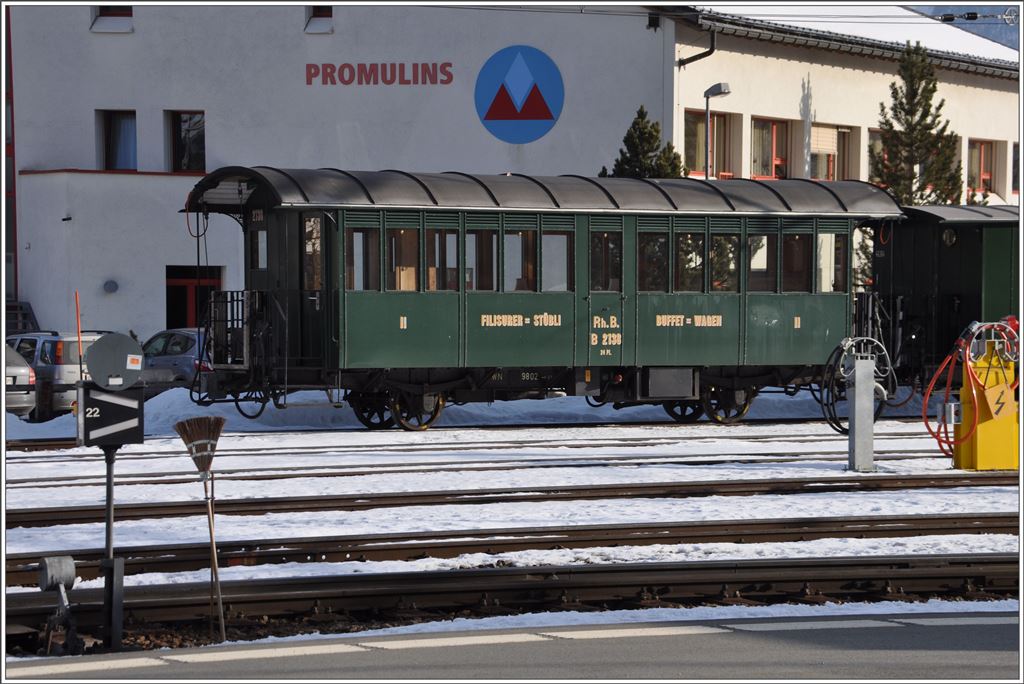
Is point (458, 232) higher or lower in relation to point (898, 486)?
higher

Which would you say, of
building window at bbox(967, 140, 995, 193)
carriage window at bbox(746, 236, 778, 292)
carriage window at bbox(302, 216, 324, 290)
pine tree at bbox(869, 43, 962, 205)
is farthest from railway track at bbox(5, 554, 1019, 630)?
building window at bbox(967, 140, 995, 193)

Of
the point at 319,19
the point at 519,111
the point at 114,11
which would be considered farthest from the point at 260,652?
the point at 114,11

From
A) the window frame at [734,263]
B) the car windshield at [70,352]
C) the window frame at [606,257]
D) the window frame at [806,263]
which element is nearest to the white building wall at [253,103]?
the car windshield at [70,352]

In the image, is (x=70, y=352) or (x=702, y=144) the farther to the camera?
(x=702, y=144)

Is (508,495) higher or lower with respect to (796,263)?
lower

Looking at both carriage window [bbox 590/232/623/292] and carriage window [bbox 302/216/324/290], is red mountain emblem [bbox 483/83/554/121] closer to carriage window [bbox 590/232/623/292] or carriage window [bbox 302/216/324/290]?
carriage window [bbox 590/232/623/292]

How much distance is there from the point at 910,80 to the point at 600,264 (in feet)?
54.3

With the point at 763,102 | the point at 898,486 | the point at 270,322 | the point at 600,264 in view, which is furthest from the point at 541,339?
the point at 763,102

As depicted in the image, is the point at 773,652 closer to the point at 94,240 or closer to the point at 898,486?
the point at 898,486

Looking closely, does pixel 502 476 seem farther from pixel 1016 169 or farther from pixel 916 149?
pixel 1016 169

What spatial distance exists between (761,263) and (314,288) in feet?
21.1

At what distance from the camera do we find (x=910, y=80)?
34.5 meters

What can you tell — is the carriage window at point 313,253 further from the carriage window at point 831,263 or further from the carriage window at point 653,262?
the carriage window at point 831,263

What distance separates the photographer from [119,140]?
120 ft
